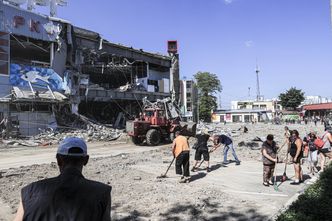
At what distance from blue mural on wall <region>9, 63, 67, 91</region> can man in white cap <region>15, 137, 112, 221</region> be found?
32698mm

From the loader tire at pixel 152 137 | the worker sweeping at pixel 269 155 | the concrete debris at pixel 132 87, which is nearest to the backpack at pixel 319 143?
the worker sweeping at pixel 269 155

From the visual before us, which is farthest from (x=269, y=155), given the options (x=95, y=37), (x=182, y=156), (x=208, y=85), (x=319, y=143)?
(x=208, y=85)

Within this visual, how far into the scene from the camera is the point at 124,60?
48656 millimetres

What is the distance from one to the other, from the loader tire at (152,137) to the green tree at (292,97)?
78560mm

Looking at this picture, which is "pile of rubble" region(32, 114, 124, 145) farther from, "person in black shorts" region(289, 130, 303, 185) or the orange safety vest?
"person in black shorts" region(289, 130, 303, 185)

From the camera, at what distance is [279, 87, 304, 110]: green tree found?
3799 inches

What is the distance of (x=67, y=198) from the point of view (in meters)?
2.60

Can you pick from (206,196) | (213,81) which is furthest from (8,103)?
(213,81)

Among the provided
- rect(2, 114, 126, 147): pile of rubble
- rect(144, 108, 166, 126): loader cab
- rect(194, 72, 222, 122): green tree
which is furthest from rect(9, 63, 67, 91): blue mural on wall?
rect(194, 72, 222, 122): green tree

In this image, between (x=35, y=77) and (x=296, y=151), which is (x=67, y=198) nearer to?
(x=296, y=151)

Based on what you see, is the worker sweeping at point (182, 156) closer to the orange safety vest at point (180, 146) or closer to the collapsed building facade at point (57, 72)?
the orange safety vest at point (180, 146)

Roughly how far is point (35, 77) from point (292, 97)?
250 feet

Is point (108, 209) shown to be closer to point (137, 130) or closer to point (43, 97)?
point (137, 130)

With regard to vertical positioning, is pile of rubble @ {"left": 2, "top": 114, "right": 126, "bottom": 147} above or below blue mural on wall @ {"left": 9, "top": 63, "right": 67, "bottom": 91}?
below
